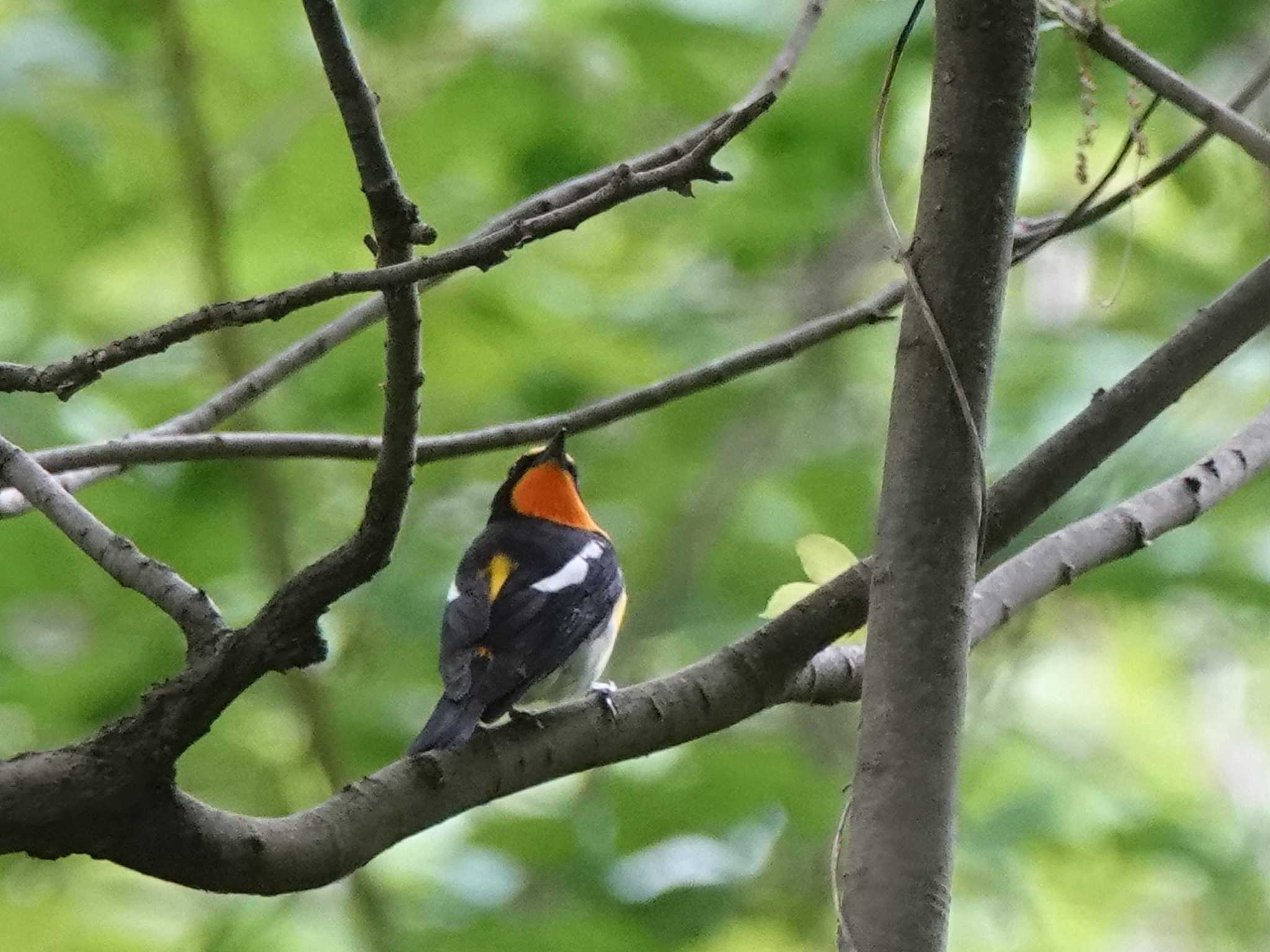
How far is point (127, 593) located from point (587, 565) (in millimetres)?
950

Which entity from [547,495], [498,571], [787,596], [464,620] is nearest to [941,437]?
[787,596]

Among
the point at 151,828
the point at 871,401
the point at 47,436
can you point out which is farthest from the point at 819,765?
the point at 151,828

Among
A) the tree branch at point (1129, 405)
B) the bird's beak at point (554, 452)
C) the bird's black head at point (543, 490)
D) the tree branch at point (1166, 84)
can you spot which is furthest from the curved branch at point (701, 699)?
the bird's black head at point (543, 490)

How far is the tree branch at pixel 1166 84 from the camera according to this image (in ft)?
5.00

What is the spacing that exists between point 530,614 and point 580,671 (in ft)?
0.75

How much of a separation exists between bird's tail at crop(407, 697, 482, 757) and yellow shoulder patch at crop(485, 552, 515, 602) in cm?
67

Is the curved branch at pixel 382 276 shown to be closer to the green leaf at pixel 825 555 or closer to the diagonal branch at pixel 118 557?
the diagonal branch at pixel 118 557

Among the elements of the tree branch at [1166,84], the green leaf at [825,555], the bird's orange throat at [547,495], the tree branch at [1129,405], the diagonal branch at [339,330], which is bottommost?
the tree branch at [1129,405]

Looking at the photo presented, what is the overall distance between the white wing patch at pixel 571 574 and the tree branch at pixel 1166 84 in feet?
5.34

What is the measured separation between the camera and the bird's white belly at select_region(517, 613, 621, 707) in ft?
9.73

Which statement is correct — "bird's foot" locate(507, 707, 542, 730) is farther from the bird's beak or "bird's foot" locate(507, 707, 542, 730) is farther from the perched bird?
the bird's beak

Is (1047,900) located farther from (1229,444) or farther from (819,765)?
(1229,444)

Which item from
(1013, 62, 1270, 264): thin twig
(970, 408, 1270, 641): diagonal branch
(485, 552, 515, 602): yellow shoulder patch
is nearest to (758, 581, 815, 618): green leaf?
(970, 408, 1270, 641): diagonal branch

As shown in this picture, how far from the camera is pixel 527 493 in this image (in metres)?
3.66
